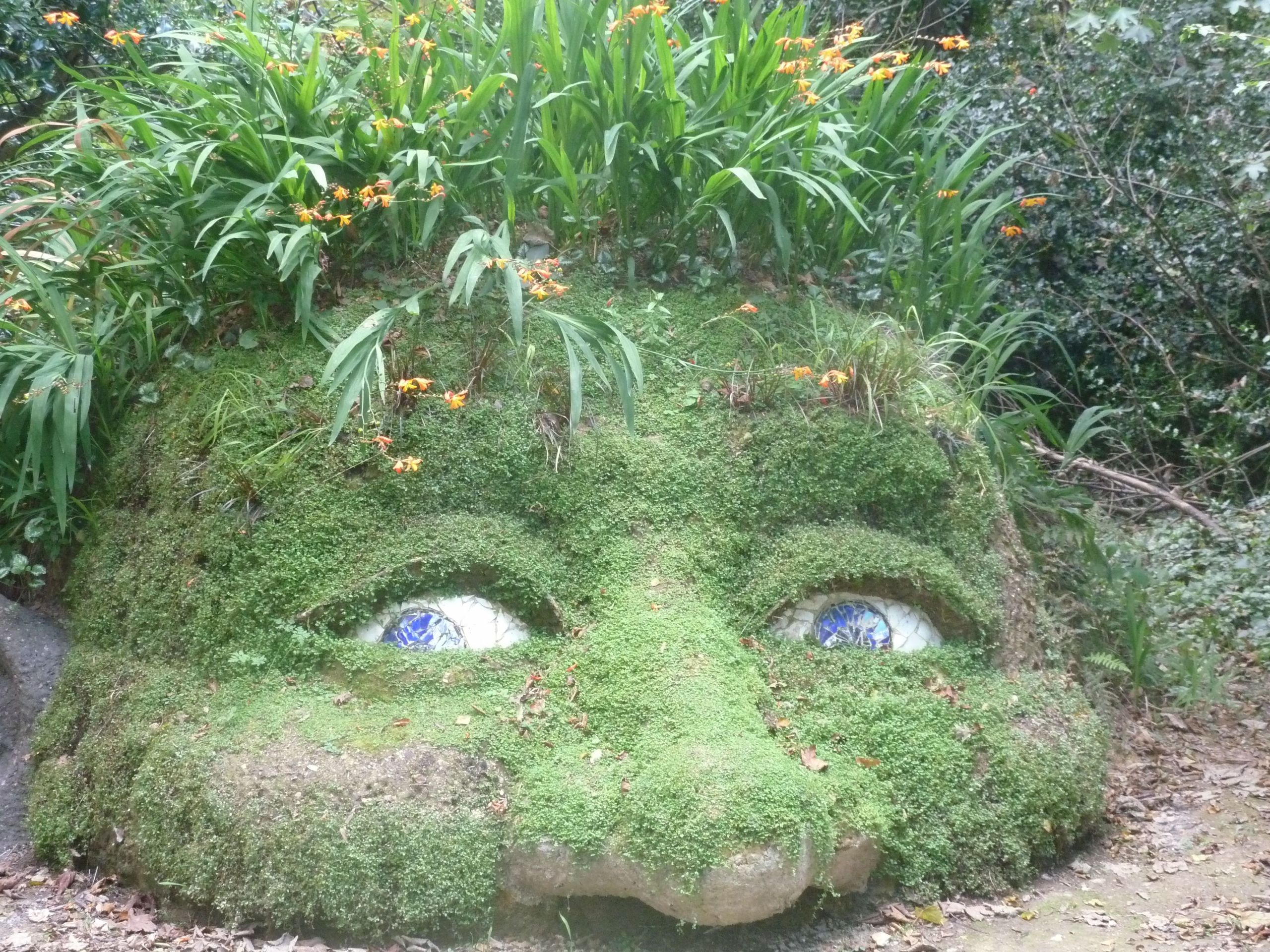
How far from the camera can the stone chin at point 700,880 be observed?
110 inches

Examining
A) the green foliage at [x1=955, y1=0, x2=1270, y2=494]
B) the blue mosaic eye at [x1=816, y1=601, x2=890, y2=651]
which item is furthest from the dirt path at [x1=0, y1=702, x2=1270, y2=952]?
the green foliage at [x1=955, y1=0, x2=1270, y2=494]

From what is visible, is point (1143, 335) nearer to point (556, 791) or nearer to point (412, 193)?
point (412, 193)

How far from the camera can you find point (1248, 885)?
339 centimetres

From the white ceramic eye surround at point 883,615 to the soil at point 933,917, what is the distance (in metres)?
0.65

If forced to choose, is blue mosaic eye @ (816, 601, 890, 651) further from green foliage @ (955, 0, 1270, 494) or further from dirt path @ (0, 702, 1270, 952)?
green foliage @ (955, 0, 1270, 494)

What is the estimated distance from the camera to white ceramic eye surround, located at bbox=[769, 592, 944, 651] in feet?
12.1

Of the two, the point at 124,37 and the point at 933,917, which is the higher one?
the point at 124,37

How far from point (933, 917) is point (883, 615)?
3.14 feet

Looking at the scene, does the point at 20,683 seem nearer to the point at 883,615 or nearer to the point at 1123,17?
the point at 883,615

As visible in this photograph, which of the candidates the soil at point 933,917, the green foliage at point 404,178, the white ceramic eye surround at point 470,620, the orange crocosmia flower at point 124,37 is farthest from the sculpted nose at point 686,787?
the orange crocosmia flower at point 124,37

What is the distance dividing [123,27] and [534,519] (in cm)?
419

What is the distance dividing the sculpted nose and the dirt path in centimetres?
16

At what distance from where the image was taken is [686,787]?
2887mm

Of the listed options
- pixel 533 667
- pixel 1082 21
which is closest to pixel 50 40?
pixel 533 667
